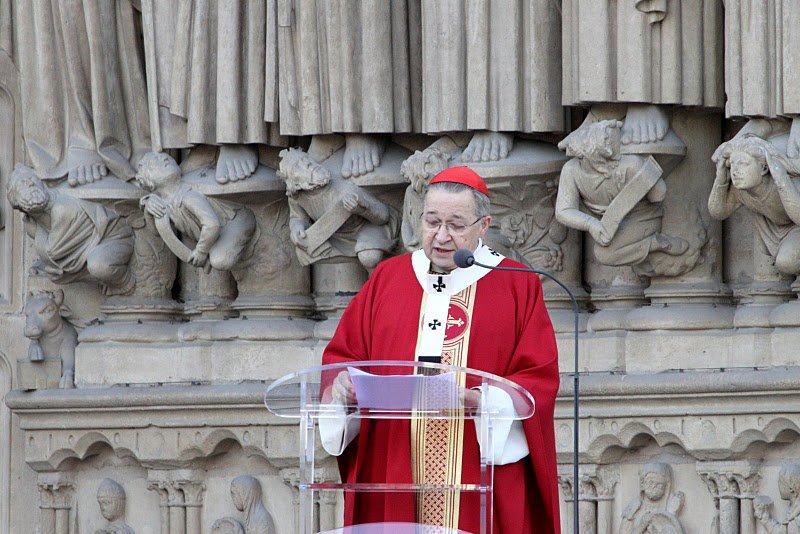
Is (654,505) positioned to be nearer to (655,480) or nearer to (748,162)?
(655,480)

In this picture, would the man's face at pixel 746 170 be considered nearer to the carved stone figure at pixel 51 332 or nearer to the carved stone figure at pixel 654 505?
the carved stone figure at pixel 654 505

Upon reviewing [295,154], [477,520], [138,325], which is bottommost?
[477,520]

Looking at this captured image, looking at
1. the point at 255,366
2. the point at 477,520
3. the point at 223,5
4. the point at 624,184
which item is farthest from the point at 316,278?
the point at 477,520

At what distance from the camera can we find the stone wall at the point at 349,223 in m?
7.71

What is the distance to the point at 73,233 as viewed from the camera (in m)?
9.23

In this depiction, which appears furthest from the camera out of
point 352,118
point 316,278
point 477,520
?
point 316,278

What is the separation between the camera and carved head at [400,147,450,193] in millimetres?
8094

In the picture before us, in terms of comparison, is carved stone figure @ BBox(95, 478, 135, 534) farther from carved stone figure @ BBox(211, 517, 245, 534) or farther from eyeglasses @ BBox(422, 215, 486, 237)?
eyeglasses @ BBox(422, 215, 486, 237)

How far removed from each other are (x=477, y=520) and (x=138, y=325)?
11.8ft

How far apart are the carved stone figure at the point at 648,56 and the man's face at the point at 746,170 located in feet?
1.47

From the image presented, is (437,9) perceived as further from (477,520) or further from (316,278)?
(477,520)

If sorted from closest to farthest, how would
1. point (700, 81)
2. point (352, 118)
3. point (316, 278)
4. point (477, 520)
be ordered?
point (477, 520), point (700, 81), point (352, 118), point (316, 278)

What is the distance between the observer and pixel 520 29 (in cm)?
810

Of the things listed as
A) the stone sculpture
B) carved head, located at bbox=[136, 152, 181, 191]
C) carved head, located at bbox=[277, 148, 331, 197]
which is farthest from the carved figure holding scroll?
the stone sculpture
